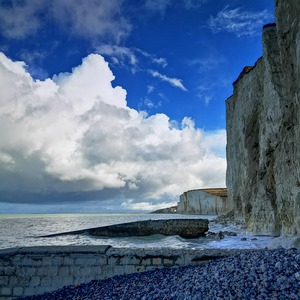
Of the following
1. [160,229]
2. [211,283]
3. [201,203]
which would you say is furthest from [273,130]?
[201,203]

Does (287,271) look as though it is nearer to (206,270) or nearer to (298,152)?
(206,270)

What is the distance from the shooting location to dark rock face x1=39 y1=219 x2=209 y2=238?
23.3 metres

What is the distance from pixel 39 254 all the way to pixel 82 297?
6.02 ft

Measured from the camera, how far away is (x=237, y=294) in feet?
14.7

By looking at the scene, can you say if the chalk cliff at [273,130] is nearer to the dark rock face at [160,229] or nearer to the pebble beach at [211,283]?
the dark rock face at [160,229]

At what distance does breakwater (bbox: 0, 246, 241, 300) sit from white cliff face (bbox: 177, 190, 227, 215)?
62.3 meters

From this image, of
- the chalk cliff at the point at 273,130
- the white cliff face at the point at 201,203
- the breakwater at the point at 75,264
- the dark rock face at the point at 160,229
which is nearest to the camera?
the breakwater at the point at 75,264

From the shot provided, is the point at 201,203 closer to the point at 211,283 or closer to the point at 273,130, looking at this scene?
the point at 273,130

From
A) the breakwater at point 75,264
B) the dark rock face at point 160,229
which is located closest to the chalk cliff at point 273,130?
the dark rock face at point 160,229

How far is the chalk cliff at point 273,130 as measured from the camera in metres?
10.7

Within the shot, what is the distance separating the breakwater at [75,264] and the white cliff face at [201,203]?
204 ft

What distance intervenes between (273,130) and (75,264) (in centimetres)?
1286

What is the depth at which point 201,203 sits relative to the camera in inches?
2950

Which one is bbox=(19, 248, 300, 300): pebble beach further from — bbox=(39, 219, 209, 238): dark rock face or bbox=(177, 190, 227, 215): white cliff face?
bbox=(177, 190, 227, 215): white cliff face
